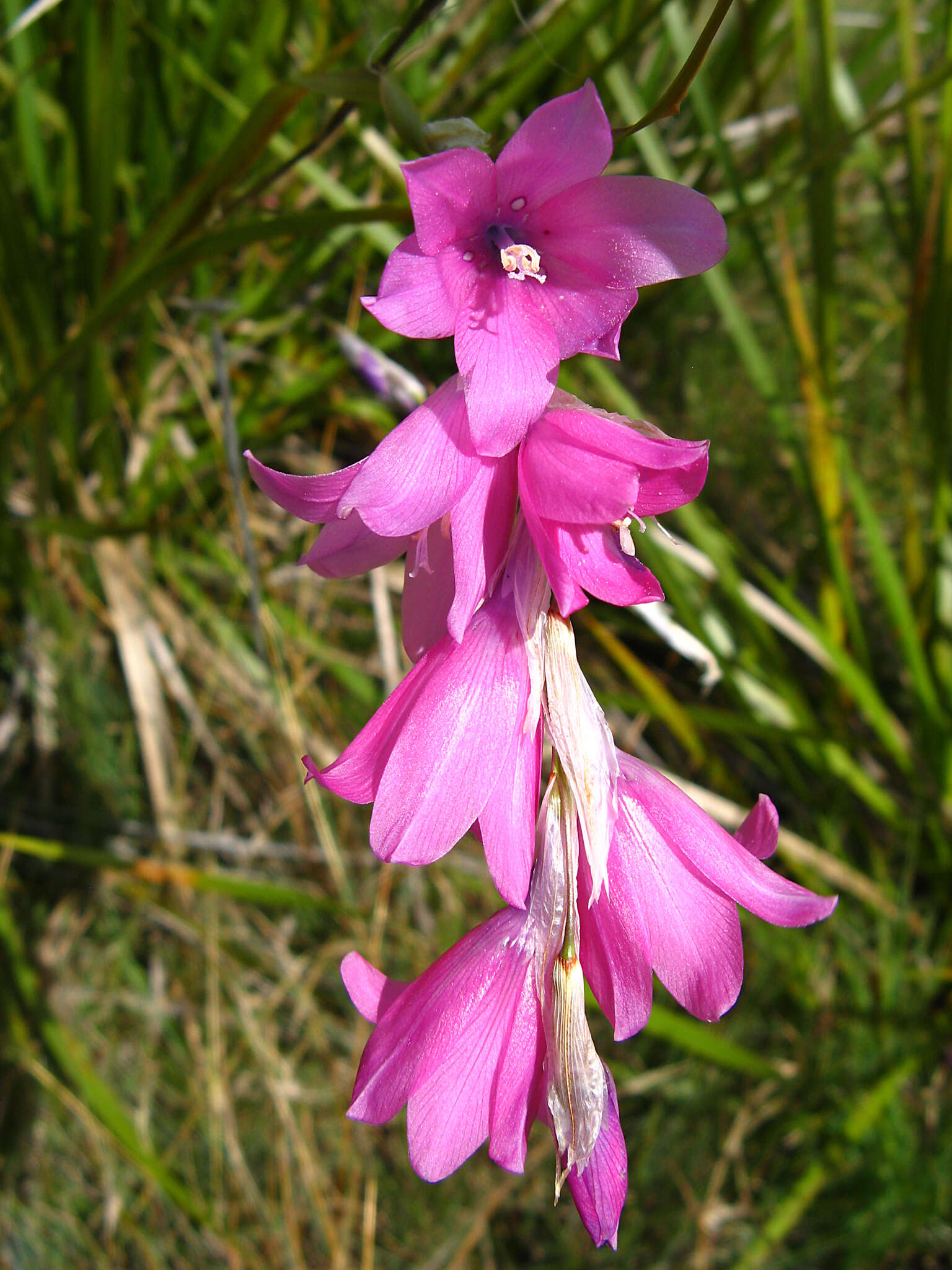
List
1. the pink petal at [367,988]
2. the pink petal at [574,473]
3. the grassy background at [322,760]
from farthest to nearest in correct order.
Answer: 1. the grassy background at [322,760]
2. the pink petal at [367,988]
3. the pink petal at [574,473]

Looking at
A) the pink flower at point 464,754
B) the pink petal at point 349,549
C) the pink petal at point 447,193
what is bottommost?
the pink flower at point 464,754

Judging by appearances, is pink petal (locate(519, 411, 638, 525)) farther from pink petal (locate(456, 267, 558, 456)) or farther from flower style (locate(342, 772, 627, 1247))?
flower style (locate(342, 772, 627, 1247))

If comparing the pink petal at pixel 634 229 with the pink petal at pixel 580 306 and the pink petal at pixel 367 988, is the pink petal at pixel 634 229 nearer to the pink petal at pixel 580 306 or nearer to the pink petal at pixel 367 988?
the pink petal at pixel 580 306

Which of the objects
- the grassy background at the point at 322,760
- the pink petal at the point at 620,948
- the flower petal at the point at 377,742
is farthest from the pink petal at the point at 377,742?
the grassy background at the point at 322,760

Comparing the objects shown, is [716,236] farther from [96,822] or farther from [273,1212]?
[273,1212]

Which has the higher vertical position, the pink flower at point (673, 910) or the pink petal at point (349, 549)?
the pink petal at point (349, 549)

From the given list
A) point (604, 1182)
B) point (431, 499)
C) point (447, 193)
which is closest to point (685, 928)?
point (604, 1182)
